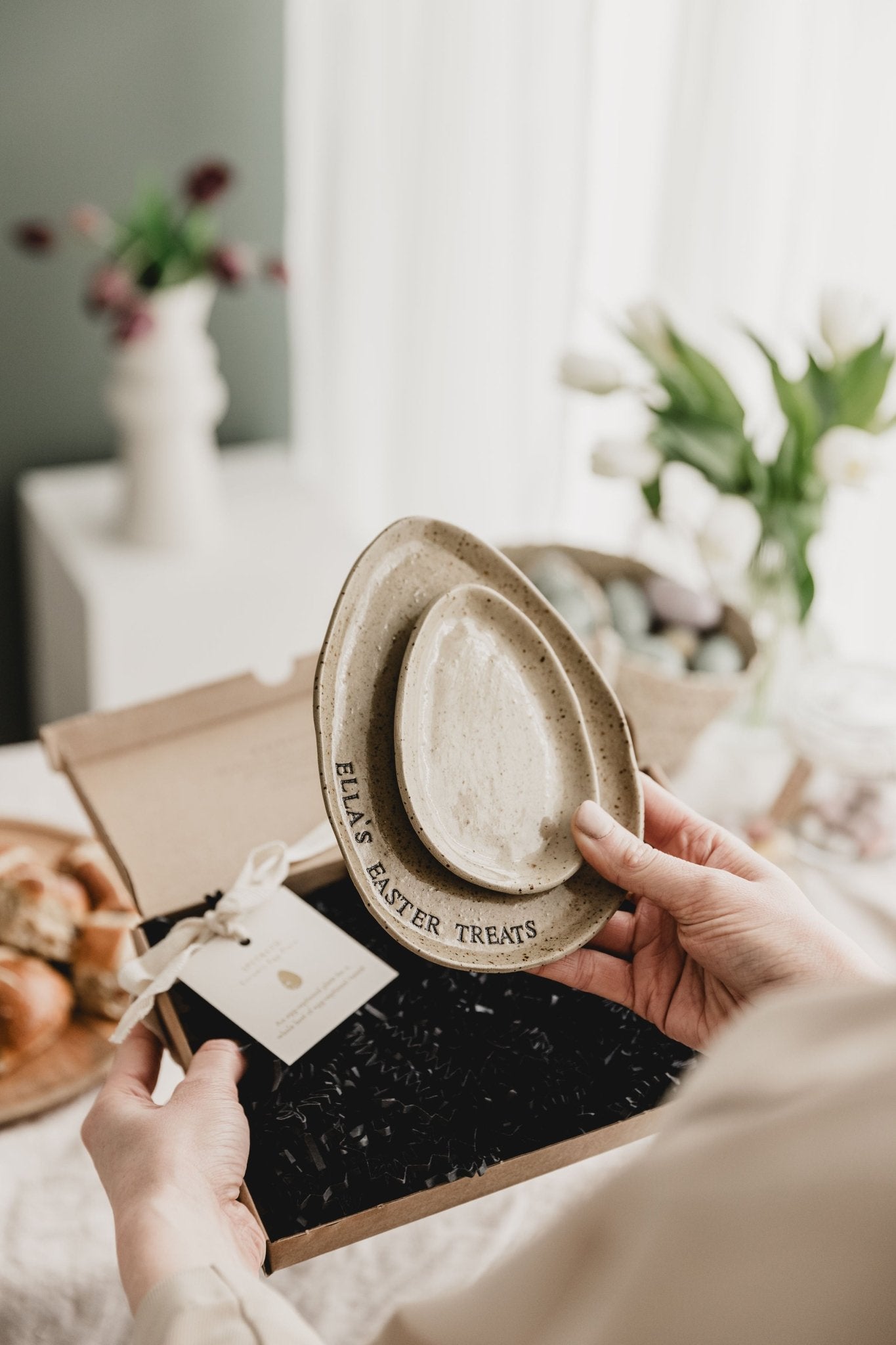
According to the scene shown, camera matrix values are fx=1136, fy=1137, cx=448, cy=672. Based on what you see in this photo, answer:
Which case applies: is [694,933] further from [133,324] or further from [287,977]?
[133,324]

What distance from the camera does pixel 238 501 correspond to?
80.8 inches

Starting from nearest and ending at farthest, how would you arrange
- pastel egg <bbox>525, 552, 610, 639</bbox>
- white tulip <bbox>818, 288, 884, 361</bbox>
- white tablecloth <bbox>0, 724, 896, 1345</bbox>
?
white tablecloth <bbox>0, 724, 896, 1345</bbox> < white tulip <bbox>818, 288, 884, 361</bbox> < pastel egg <bbox>525, 552, 610, 639</bbox>

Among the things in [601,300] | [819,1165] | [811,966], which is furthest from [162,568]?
[819,1165]

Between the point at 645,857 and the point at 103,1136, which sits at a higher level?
the point at 645,857

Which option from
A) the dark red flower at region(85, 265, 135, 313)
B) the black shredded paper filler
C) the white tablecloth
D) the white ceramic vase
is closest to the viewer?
the black shredded paper filler

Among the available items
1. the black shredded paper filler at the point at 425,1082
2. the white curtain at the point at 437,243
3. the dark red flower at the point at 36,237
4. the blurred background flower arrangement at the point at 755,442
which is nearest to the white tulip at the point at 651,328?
the blurred background flower arrangement at the point at 755,442

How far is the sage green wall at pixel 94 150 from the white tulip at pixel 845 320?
1291mm

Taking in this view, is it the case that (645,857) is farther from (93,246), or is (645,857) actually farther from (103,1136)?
(93,246)

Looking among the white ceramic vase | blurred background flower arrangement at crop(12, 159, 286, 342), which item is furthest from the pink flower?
the white ceramic vase

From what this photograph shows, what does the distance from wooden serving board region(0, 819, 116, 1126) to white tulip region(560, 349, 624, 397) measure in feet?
2.70

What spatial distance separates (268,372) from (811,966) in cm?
186

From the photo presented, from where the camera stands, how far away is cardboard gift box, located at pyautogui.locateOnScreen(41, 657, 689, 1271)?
2.09ft

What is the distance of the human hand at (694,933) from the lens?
0.68 metres

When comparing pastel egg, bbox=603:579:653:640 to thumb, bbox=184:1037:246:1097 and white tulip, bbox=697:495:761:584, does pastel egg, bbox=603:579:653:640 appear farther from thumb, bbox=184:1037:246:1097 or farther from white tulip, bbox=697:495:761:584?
thumb, bbox=184:1037:246:1097
